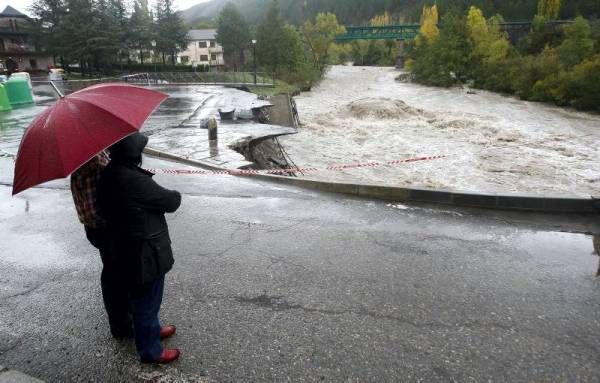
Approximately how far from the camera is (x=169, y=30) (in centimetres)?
5009

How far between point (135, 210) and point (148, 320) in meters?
0.91

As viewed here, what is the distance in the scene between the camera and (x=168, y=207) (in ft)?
9.25

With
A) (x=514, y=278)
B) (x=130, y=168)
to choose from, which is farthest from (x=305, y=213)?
(x=130, y=168)

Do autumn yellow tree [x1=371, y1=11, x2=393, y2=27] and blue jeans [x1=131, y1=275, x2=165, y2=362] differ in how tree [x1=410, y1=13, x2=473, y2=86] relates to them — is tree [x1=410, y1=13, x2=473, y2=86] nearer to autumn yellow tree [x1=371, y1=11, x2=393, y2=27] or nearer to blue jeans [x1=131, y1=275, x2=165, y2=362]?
blue jeans [x1=131, y1=275, x2=165, y2=362]

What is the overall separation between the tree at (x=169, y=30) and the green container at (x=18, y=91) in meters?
Answer: 32.1

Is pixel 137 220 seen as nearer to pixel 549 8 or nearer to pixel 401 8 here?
pixel 549 8

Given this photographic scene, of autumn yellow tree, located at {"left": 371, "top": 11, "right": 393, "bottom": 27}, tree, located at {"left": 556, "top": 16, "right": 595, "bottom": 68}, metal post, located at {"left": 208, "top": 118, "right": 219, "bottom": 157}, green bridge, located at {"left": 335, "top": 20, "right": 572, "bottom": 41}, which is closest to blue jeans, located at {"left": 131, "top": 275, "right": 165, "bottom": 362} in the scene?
metal post, located at {"left": 208, "top": 118, "right": 219, "bottom": 157}

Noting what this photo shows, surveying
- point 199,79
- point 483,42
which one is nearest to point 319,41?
point 483,42

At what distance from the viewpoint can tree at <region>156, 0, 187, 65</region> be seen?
49.9m

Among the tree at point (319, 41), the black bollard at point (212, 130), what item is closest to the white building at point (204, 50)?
the tree at point (319, 41)

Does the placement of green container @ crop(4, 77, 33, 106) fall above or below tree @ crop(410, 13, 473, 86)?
below

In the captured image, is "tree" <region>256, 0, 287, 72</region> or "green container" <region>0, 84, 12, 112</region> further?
"tree" <region>256, 0, 287, 72</region>

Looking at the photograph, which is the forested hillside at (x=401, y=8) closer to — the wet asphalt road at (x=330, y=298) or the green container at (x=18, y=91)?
the green container at (x=18, y=91)

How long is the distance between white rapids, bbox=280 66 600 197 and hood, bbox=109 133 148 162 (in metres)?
6.80
